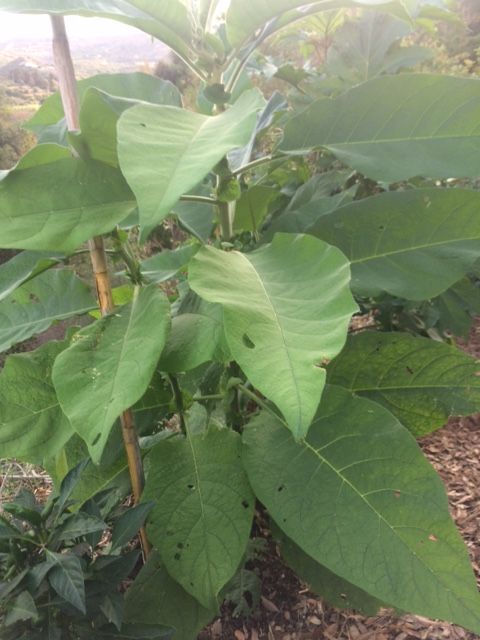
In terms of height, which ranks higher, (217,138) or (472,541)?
(217,138)

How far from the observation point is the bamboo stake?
80cm

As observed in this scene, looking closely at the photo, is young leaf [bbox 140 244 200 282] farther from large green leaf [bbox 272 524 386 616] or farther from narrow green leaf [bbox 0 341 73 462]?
large green leaf [bbox 272 524 386 616]

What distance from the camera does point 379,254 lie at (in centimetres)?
92

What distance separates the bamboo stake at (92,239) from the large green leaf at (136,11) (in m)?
0.06

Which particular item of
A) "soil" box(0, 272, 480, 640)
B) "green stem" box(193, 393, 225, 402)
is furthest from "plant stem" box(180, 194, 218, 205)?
"soil" box(0, 272, 480, 640)

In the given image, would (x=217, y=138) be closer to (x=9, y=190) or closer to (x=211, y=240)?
(x=9, y=190)

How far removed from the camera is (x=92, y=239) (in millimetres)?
820

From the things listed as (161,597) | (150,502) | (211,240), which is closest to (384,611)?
(161,597)

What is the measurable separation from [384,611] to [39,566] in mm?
722

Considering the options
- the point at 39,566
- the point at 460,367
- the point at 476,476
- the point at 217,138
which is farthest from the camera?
the point at 476,476

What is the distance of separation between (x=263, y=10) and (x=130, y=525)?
76 cm

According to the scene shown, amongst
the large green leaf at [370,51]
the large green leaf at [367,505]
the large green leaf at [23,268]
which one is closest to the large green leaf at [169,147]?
the large green leaf at [23,268]

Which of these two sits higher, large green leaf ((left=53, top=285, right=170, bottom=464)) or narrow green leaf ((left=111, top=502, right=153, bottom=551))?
large green leaf ((left=53, top=285, right=170, bottom=464))

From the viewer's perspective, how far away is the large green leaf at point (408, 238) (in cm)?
85
